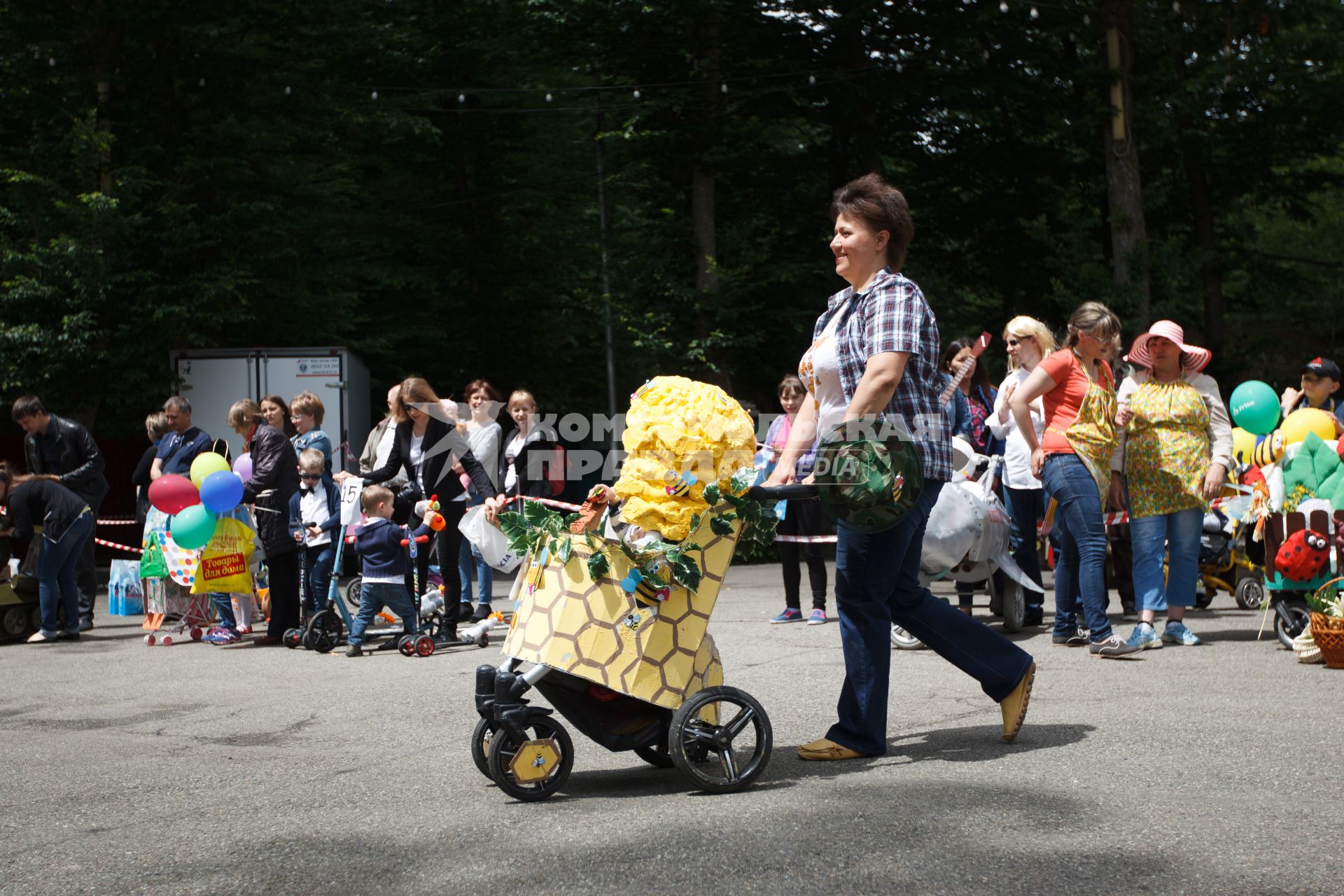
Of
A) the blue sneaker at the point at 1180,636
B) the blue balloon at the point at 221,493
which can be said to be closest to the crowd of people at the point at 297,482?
the blue balloon at the point at 221,493

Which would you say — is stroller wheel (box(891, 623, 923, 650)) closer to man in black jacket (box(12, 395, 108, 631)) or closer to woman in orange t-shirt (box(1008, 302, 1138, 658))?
woman in orange t-shirt (box(1008, 302, 1138, 658))

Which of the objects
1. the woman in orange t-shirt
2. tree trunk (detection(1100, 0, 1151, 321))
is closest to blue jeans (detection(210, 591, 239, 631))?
the woman in orange t-shirt

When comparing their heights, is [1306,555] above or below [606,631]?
below

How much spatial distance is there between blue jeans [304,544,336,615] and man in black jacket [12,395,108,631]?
2245 mm

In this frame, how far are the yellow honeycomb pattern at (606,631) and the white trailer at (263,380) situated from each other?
1646cm

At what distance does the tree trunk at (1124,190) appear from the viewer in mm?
22312

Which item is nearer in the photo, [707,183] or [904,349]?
[904,349]

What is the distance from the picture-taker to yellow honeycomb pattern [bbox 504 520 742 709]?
498cm

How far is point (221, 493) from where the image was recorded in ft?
36.7

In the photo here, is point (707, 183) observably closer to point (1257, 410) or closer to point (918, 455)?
point (1257, 410)

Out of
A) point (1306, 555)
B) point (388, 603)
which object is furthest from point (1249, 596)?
point (388, 603)

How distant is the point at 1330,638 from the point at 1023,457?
2435 millimetres

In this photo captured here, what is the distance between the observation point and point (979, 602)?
41.2 feet

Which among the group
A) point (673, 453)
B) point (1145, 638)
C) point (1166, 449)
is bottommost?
point (1145, 638)
